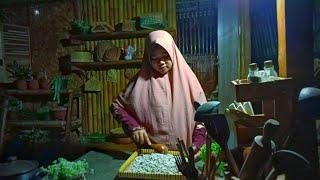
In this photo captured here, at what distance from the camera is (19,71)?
6.25 meters

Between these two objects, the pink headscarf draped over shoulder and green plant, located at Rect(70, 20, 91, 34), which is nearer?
the pink headscarf draped over shoulder

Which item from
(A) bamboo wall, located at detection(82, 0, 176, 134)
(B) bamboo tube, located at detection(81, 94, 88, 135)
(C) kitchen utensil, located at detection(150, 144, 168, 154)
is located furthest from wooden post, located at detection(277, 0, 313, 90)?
(B) bamboo tube, located at detection(81, 94, 88, 135)

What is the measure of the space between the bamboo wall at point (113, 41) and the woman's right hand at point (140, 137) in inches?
151

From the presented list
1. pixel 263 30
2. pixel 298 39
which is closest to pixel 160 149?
pixel 298 39

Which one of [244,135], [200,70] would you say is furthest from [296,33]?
[200,70]

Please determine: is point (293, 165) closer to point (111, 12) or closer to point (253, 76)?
point (253, 76)

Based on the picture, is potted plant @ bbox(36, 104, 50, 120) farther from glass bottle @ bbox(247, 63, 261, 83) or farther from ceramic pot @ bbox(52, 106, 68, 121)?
glass bottle @ bbox(247, 63, 261, 83)

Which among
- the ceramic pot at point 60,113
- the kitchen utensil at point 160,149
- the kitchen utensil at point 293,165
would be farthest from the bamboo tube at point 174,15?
the kitchen utensil at point 293,165

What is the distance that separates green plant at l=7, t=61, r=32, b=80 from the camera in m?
6.25

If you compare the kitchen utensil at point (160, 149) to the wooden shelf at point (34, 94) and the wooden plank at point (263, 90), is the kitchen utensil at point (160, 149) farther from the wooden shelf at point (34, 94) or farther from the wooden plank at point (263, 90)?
the wooden shelf at point (34, 94)

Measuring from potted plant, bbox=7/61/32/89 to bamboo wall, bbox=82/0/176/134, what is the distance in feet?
3.85

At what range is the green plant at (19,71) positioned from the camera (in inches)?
246

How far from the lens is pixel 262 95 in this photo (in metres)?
1.18

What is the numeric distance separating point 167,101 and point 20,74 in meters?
4.58
